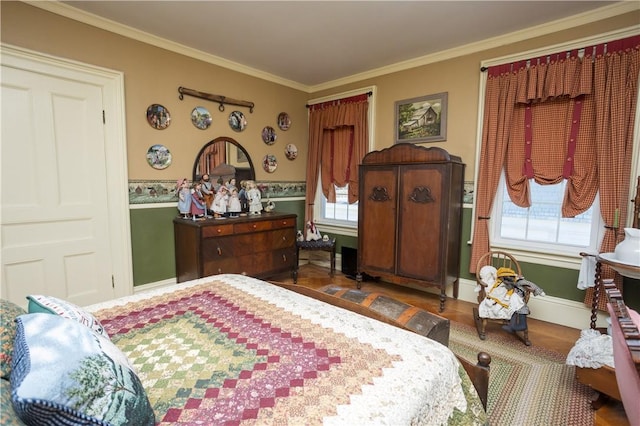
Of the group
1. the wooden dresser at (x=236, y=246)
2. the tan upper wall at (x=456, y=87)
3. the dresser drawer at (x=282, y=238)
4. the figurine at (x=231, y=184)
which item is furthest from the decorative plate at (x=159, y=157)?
the tan upper wall at (x=456, y=87)

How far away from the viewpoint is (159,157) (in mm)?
Answer: 3078

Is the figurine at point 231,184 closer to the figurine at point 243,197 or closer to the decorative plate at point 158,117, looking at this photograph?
the figurine at point 243,197

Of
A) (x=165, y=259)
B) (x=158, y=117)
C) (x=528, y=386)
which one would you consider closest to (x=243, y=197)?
(x=165, y=259)

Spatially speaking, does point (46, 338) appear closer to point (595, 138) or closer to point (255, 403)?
point (255, 403)

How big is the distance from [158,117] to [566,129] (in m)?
3.67

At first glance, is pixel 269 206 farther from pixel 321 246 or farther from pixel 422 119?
pixel 422 119

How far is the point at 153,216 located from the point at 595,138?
155 inches

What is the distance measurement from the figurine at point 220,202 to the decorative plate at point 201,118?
701 millimetres

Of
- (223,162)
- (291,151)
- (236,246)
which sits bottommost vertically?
(236,246)

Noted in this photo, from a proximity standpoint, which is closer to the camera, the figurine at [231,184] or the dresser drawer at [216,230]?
the dresser drawer at [216,230]

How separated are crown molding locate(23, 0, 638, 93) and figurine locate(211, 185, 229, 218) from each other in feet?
4.65

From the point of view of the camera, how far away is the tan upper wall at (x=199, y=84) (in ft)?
7.91

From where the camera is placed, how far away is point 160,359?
1.06 metres

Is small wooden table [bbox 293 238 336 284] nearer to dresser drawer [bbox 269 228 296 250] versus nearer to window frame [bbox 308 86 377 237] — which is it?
dresser drawer [bbox 269 228 296 250]
